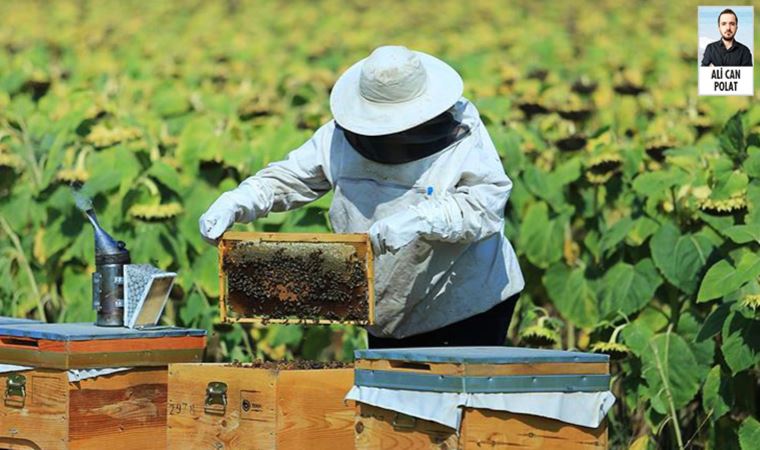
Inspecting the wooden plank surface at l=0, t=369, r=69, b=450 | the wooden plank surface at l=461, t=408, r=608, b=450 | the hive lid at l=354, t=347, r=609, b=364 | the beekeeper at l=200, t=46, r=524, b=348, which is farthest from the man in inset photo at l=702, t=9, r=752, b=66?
the wooden plank surface at l=0, t=369, r=69, b=450

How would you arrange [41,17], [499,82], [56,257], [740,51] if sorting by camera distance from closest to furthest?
[740,51], [56,257], [499,82], [41,17]

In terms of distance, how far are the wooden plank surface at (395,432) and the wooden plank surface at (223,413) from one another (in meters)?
0.31

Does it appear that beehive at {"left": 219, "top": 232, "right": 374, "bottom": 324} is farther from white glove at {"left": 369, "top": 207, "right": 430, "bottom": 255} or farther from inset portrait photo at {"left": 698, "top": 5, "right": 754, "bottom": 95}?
inset portrait photo at {"left": 698, "top": 5, "right": 754, "bottom": 95}

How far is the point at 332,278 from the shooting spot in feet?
14.7

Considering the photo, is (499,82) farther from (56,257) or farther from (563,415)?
(563,415)

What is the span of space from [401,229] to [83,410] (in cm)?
123

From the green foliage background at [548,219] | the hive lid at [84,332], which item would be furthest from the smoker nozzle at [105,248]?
the green foliage background at [548,219]

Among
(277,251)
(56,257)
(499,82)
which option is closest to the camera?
(277,251)

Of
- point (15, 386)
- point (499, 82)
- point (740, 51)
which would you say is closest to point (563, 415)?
point (15, 386)

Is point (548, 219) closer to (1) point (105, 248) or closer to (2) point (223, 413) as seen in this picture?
(1) point (105, 248)

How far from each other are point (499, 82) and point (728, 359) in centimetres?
592

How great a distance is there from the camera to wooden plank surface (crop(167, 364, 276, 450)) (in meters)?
4.30

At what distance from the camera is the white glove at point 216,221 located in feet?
15.0

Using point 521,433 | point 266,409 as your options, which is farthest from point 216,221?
point 521,433
